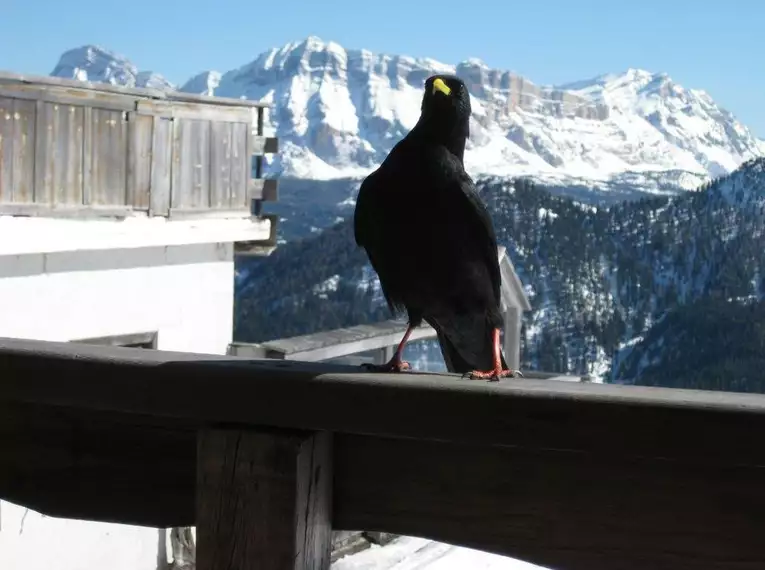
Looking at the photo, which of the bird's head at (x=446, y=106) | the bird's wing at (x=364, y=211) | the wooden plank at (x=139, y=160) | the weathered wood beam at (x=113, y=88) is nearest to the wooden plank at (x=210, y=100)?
the weathered wood beam at (x=113, y=88)

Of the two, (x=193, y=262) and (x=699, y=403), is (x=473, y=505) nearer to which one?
(x=699, y=403)

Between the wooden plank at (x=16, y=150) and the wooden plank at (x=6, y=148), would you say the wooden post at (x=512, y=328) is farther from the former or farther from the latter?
the wooden plank at (x=6, y=148)

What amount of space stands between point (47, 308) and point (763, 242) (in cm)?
14535

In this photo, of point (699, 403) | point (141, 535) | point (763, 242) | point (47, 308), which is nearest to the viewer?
point (699, 403)

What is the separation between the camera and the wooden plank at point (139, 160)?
11906 millimetres

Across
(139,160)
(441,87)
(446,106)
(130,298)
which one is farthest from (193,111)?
(446,106)

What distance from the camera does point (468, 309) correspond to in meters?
4.07

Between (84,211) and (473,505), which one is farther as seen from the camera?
(84,211)

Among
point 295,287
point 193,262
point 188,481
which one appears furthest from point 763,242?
point 188,481

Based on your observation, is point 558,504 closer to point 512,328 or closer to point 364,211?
point 364,211

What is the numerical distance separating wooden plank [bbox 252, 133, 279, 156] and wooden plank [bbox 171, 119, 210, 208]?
3.11ft

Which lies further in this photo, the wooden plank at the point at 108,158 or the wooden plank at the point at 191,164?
the wooden plank at the point at 191,164

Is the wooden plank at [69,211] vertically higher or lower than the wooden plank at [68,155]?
lower

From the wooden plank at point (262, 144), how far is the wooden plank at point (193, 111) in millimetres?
299
